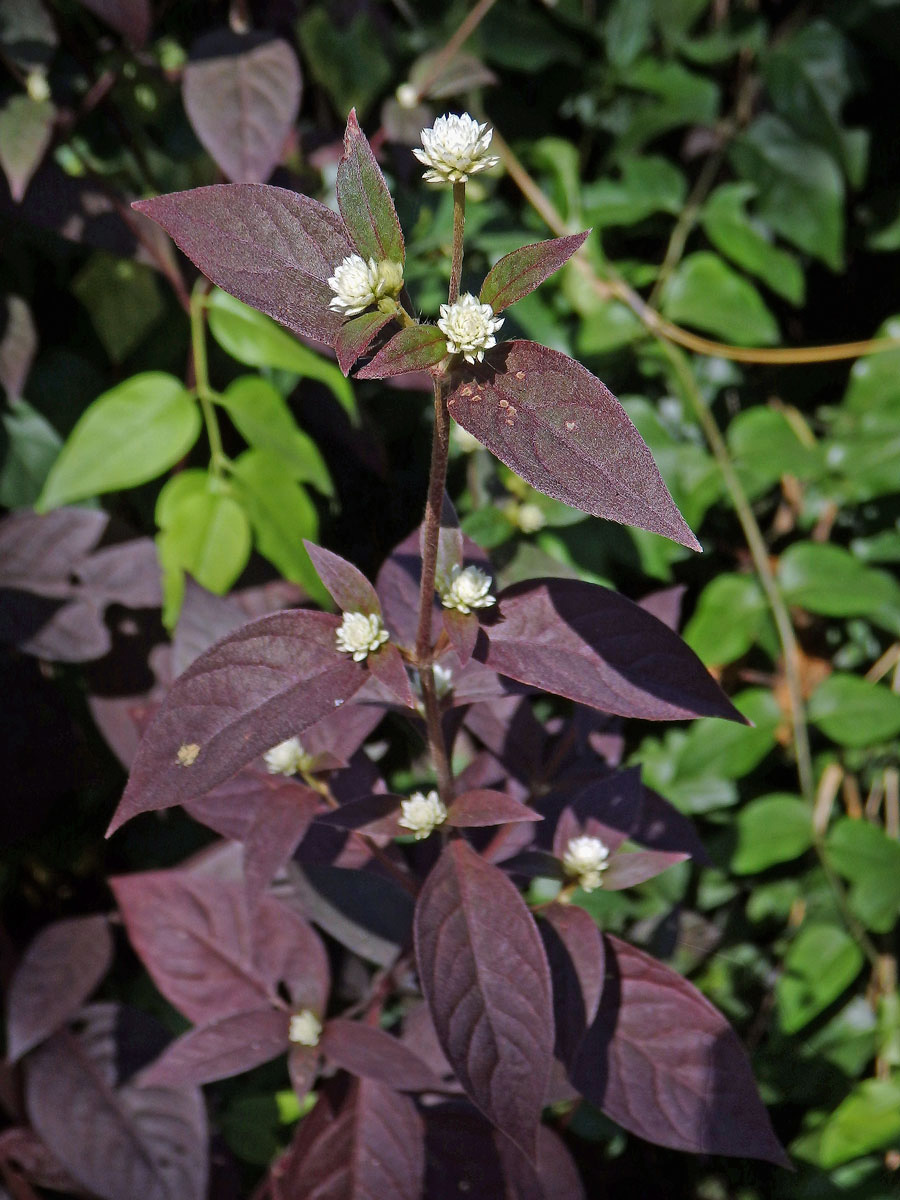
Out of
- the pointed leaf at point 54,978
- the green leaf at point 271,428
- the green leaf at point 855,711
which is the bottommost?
the green leaf at point 855,711

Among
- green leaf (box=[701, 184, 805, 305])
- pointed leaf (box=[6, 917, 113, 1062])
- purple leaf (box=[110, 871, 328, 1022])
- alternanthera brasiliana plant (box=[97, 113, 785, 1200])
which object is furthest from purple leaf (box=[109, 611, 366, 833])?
green leaf (box=[701, 184, 805, 305])

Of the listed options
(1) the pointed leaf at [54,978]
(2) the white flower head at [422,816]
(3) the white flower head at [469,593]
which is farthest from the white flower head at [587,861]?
(1) the pointed leaf at [54,978]

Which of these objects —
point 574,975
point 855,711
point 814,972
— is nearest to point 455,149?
point 574,975

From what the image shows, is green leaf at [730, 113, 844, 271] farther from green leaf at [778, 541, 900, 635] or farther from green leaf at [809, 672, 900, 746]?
green leaf at [809, 672, 900, 746]

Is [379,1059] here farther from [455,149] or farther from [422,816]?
[455,149]

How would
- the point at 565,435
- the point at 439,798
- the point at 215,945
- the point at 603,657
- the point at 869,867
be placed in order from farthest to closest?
the point at 869,867 → the point at 215,945 → the point at 439,798 → the point at 603,657 → the point at 565,435

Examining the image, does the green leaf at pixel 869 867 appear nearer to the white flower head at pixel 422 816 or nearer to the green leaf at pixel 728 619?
the green leaf at pixel 728 619
